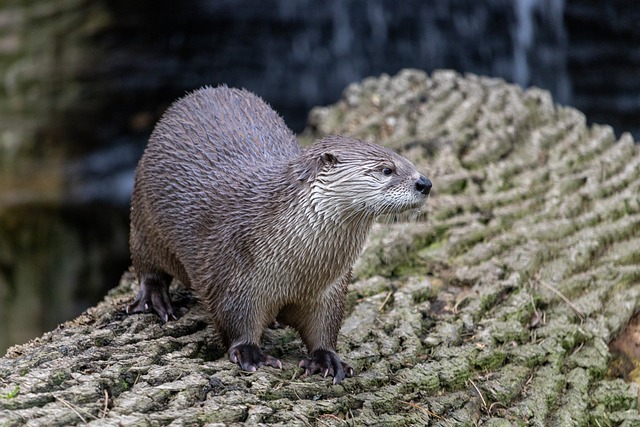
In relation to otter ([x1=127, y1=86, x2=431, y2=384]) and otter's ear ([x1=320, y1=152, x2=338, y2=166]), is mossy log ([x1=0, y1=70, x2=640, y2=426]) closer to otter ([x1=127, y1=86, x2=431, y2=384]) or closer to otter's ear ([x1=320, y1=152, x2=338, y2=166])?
otter ([x1=127, y1=86, x2=431, y2=384])

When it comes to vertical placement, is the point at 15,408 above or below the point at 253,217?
below

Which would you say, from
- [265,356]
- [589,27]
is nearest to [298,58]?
[589,27]

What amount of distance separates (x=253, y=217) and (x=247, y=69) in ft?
21.6

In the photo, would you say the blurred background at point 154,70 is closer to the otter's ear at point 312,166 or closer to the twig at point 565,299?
the twig at point 565,299

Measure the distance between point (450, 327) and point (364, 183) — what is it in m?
0.86

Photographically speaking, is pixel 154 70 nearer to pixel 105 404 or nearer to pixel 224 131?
pixel 224 131

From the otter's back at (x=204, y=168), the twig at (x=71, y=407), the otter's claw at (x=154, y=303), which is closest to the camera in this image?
the twig at (x=71, y=407)

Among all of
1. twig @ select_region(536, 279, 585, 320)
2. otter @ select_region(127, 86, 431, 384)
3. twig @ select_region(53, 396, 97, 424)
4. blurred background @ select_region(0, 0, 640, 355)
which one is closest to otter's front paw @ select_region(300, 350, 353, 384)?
otter @ select_region(127, 86, 431, 384)

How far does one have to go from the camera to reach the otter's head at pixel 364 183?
2490mm

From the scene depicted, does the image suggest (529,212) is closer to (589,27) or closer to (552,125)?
(552,125)

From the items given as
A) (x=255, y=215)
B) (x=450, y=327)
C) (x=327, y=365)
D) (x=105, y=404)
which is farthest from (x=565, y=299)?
(x=105, y=404)

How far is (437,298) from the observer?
336cm

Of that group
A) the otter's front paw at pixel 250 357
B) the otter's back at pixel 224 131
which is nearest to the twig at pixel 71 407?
the otter's front paw at pixel 250 357

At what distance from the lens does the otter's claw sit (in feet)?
9.81
